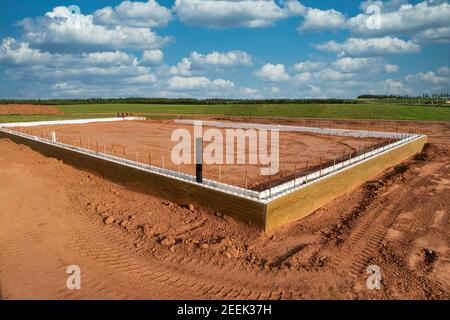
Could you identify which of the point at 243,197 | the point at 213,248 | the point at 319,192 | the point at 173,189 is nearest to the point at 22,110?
the point at 173,189

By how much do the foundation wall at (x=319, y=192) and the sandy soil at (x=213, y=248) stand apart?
0.70ft

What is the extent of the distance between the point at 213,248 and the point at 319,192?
2.92m

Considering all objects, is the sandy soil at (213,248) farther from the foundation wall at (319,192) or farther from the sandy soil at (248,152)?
the sandy soil at (248,152)

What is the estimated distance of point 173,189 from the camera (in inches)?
290

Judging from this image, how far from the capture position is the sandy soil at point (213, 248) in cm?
454

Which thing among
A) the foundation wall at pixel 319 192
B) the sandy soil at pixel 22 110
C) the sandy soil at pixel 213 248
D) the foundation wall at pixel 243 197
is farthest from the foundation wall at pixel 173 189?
the sandy soil at pixel 22 110

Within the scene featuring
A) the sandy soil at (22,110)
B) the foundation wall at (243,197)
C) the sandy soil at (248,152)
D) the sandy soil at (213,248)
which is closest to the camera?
the sandy soil at (213,248)

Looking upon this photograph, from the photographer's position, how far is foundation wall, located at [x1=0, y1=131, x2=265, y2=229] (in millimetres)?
5996

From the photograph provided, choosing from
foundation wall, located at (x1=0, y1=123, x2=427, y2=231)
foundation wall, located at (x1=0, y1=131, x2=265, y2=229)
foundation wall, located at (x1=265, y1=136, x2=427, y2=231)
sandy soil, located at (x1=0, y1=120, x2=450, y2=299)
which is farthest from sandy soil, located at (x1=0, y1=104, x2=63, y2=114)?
foundation wall, located at (x1=265, y1=136, x2=427, y2=231)

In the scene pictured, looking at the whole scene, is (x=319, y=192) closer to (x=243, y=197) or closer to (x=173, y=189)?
(x=243, y=197)

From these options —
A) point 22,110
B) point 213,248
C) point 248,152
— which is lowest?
point 213,248

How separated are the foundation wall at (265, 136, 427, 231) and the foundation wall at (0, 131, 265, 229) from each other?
0.38 meters

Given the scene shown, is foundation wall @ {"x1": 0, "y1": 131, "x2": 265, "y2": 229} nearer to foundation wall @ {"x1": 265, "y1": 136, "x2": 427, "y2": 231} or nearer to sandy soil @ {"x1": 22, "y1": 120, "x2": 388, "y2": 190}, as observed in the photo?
foundation wall @ {"x1": 265, "y1": 136, "x2": 427, "y2": 231}

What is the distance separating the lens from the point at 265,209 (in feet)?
18.7
